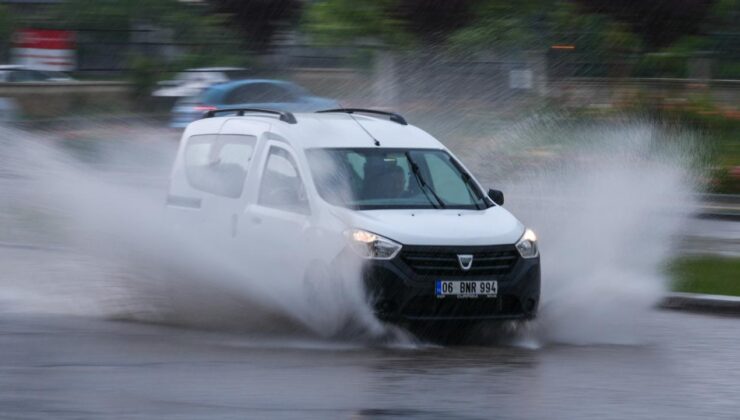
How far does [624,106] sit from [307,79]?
39.1ft

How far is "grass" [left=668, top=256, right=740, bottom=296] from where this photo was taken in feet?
45.2

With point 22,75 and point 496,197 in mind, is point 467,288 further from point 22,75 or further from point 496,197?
point 22,75

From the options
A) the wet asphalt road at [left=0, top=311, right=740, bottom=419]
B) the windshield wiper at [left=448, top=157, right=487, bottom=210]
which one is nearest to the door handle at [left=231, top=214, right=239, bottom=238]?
the wet asphalt road at [left=0, top=311, right=740, bottom=419]

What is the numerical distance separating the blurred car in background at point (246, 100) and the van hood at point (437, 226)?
1818 centimetres

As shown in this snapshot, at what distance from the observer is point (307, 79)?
40031mm

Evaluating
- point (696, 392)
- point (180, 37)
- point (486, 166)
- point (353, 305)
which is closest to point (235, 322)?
point (353, 305)

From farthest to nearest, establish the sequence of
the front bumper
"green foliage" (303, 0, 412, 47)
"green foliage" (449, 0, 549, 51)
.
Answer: "green foliage" (449, 0, 549, 51)
"green foliage" (303, 0, 412, 47)
the front bumper

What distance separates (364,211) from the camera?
10.6 meters

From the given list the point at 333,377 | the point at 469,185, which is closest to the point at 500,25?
the point at 469,185

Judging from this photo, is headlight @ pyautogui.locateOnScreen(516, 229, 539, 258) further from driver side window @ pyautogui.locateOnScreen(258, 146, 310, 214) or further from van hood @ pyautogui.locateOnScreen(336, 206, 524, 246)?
driver side window @ pyautogui.locateOnScreen(258, 146, 310, 214)

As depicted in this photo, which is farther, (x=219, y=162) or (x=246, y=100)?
(x=246, y=100)

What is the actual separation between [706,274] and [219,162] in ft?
18.3

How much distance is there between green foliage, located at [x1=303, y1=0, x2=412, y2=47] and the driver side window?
18940 mm

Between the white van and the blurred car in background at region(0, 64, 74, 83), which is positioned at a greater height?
the white van
